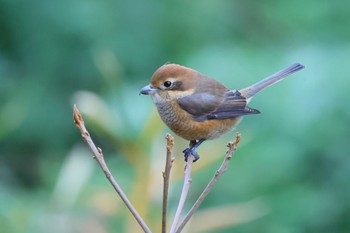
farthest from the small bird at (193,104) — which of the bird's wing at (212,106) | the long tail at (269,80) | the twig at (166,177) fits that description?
the twig at (166,177)

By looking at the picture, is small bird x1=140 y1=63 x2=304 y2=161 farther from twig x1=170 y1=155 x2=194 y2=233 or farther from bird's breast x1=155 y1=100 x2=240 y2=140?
twig x1=170 y1=155 x2=194 y2=233

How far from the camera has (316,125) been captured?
467 cm

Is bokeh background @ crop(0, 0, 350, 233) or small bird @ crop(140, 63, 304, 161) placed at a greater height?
bokeh background @ crop(0, 0, 350, 233)

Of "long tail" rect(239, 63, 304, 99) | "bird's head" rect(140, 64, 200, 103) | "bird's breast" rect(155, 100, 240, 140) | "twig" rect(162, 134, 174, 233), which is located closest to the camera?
"twig" rect(162, 134, 174, 233)

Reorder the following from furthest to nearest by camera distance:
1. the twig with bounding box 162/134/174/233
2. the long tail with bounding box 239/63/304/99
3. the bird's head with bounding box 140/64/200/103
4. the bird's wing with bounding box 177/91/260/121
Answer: the long tail with bounding box 239/63/304/99
the bird's wing with bounding box 177/91/260/121
the bird's head with bounding box 140/64/200/103
the twig with bounding box 162/134/174/233

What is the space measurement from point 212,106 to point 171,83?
339mm

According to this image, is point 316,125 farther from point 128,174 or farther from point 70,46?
point 70,46

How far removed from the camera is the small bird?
315 centimetres

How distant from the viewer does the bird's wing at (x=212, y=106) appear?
3.37m

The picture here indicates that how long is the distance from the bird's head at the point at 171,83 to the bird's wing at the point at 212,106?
2.3 inches

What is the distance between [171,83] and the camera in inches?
126

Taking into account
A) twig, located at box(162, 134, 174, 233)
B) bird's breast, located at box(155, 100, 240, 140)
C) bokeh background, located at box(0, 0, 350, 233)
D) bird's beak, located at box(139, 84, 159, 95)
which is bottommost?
twig, located at box(162, 134, 174, 233)

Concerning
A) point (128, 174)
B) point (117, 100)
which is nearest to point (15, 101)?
point (117, 100)

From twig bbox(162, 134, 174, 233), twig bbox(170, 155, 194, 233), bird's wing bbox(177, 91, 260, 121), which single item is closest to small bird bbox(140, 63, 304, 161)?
bird's wing bbox(177, 91, 260, 121)
